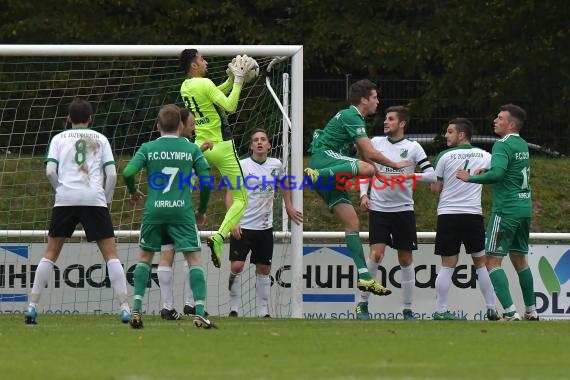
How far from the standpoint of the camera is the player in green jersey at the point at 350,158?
13.9 m

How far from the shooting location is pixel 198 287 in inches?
453

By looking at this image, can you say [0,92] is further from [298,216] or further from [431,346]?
[431,346]

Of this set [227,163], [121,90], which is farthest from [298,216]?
[121,90]

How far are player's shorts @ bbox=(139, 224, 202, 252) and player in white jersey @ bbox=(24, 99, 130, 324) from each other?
0.35m

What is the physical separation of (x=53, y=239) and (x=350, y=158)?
3.63m

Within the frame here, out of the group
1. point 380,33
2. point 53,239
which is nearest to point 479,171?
point 53,239

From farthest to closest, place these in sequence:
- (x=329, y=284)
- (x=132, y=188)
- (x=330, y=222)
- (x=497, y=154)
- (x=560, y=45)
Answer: (x=560, y=45)
(x=330, y=222)
(x=329, y=284)
(x=497, y=154)
(x=132, y=188)

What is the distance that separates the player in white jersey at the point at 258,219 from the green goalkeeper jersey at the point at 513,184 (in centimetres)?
266

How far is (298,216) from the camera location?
575 inches

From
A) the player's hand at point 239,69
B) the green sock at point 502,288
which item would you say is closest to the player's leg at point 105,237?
the player's hand at point 239,69

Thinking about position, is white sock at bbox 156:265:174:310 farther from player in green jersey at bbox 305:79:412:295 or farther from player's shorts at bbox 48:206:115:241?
player in green jersey at bbox 305:79:412:295

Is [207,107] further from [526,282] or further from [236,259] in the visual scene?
[526,282]

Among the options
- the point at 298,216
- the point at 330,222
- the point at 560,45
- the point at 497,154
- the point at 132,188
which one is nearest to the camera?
the point at 132,188

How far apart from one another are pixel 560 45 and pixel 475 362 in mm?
18266
